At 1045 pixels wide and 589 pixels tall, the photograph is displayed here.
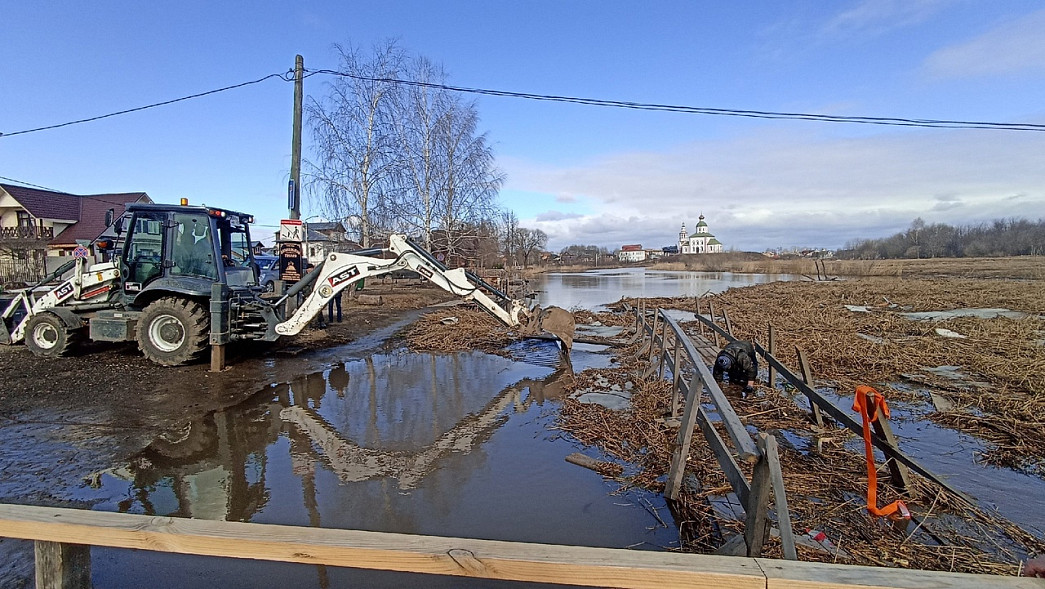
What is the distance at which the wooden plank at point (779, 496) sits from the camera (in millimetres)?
2291

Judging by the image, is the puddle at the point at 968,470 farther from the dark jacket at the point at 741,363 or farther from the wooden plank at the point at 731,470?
the wooden plank at the point at 731,470

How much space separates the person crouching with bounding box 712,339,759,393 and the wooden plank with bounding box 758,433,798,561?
608 cm

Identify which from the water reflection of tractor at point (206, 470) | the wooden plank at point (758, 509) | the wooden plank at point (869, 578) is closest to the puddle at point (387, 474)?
the water reflection of tractor at point (206, 470)

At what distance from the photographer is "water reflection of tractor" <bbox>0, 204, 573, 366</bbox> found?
868 centimetres

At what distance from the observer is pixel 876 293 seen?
84.5ft

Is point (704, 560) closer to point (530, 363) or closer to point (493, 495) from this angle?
point (493, 495)

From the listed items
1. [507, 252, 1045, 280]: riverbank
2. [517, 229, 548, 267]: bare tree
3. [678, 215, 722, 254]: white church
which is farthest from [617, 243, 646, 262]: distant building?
[507, 252, 1045, 280]: riverbank

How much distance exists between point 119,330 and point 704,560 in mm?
10397

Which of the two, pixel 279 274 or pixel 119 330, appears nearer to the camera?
pixel 119 330

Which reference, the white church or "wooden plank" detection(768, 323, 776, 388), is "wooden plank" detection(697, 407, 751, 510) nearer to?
"wooden plank" detection(768, 323, 776, 388)

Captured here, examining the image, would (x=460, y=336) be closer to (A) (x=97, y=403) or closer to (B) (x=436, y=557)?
(A) (x=97, y=403)

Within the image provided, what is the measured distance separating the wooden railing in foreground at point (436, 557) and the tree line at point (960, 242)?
284 feet

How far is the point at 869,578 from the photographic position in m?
1.49

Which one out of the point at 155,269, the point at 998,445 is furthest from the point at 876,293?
the point at 155,269
